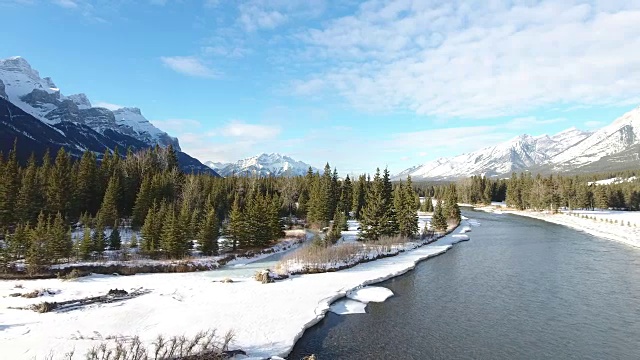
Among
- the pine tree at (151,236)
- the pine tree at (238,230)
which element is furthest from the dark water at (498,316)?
the pine tree at (151,236)

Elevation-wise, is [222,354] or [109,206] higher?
[109,206]

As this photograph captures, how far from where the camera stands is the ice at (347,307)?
90.6 ft

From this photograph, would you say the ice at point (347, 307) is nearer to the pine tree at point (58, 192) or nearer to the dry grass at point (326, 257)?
the dry grass at point (326, 257)

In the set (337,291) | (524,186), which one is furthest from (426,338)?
(524,186)

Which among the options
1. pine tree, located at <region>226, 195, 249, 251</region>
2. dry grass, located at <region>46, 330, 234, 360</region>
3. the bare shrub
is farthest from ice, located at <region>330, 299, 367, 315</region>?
pine tree, located at <region>226, 195, 249, 251</region>

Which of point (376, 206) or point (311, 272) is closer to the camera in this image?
point (311, 272)

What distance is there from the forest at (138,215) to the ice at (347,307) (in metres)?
22.1

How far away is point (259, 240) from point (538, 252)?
39.3 m

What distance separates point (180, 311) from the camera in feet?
86.0

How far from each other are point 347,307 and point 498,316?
10.4m

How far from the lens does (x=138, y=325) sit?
23422 mm

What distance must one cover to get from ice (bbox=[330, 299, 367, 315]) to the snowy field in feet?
1.82

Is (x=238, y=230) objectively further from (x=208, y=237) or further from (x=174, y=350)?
(x=174, y=350)

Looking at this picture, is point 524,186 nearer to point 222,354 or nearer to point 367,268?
point 367,268
